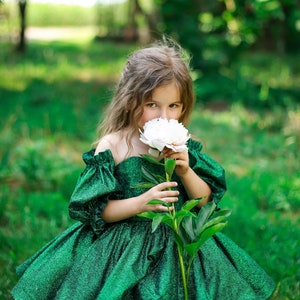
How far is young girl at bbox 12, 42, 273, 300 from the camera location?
7.27 ft

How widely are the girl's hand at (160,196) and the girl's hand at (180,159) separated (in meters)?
0.10

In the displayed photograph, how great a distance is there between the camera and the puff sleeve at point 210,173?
244cm

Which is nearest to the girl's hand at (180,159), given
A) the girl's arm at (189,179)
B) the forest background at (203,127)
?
the girl's arm at (189,179)

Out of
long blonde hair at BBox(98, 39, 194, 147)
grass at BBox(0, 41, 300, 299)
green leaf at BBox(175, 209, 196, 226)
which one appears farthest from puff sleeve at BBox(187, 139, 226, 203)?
grass at BBox(0, 41, 300, 299)

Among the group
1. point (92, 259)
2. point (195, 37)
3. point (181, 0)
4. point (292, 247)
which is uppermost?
point (181, 0)

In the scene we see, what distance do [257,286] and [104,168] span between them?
2.79 ft

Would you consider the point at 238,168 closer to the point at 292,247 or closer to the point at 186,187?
the point at 292,247

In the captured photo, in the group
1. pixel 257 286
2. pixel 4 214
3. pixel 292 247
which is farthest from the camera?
pixel 4 214

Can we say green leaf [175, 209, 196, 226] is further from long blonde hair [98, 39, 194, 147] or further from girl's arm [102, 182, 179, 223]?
long blonde hair [98, 39, 194, 147]

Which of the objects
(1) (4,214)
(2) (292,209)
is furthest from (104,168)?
(2) (292,209)

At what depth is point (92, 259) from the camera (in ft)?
7.55

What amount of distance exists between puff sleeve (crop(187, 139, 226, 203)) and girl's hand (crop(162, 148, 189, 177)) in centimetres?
19

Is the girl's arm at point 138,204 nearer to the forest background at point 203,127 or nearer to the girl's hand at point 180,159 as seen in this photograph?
the girl's hand at point 180,159

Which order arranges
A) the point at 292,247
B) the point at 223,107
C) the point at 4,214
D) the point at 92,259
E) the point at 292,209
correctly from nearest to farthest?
the point at 92,259 < the point at 292,247 < the point at 4,214 < the point at 292,209 < the point at 223,107
